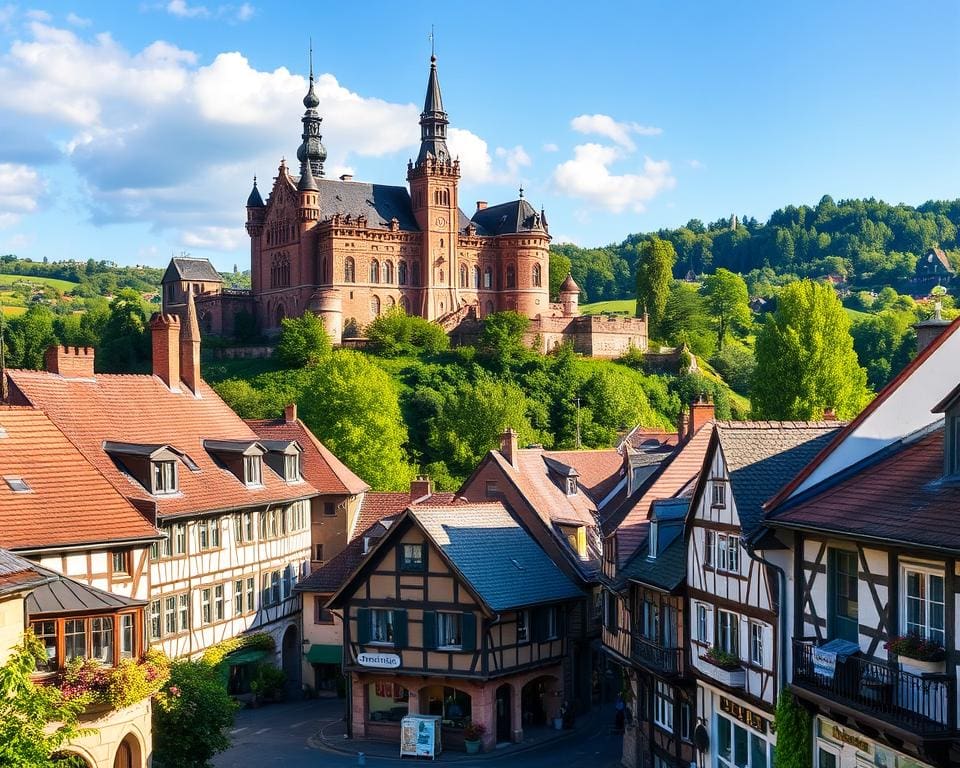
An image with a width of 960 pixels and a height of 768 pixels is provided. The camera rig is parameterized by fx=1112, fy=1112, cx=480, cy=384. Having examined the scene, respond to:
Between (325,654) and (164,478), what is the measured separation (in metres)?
9.74

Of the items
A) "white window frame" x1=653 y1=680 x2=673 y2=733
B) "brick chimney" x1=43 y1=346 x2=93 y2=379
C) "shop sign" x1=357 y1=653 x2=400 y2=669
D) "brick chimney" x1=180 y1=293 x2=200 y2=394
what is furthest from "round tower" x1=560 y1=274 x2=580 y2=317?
"white window frame" x1=653 y1=680 x2=673 y2=733

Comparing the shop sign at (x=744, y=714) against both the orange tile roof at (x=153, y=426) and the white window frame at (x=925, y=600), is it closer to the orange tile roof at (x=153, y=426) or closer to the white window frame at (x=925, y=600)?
the white window frame at (x=925, y=600)

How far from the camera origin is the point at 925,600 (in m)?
16.8

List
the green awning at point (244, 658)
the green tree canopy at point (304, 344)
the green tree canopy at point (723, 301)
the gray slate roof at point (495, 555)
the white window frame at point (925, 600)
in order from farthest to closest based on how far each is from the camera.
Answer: the green tree canopy at point (723, 301)
the green tree canopy at point (304, 344)
the green awning at point (244, 658)
the gray slate roof at point (495, 555)
the white window frame at point (925, 600)

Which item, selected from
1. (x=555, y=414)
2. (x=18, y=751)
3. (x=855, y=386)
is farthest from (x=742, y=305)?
(x=18, y=751)

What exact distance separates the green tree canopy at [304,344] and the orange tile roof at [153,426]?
55008 millimetres

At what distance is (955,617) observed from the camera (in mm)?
15930

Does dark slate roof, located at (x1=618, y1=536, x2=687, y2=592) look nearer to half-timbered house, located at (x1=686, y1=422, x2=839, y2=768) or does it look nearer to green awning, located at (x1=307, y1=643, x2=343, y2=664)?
half-timbered house, located at (x1=686, y1=422, x2=839, y2=768)

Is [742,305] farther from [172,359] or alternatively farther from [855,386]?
[172,359]

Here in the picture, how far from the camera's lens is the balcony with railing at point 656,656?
26203 mm

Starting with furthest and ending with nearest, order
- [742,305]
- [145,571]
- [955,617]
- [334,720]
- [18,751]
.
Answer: [742,305], [334,720], [145,571], [955,617], [18,751]

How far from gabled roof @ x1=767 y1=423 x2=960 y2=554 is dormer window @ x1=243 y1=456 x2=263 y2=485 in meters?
22.6

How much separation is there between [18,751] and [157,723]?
11513 mm

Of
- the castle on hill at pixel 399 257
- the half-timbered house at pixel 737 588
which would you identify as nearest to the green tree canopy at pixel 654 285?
the castle on hill at pixel 399 257
